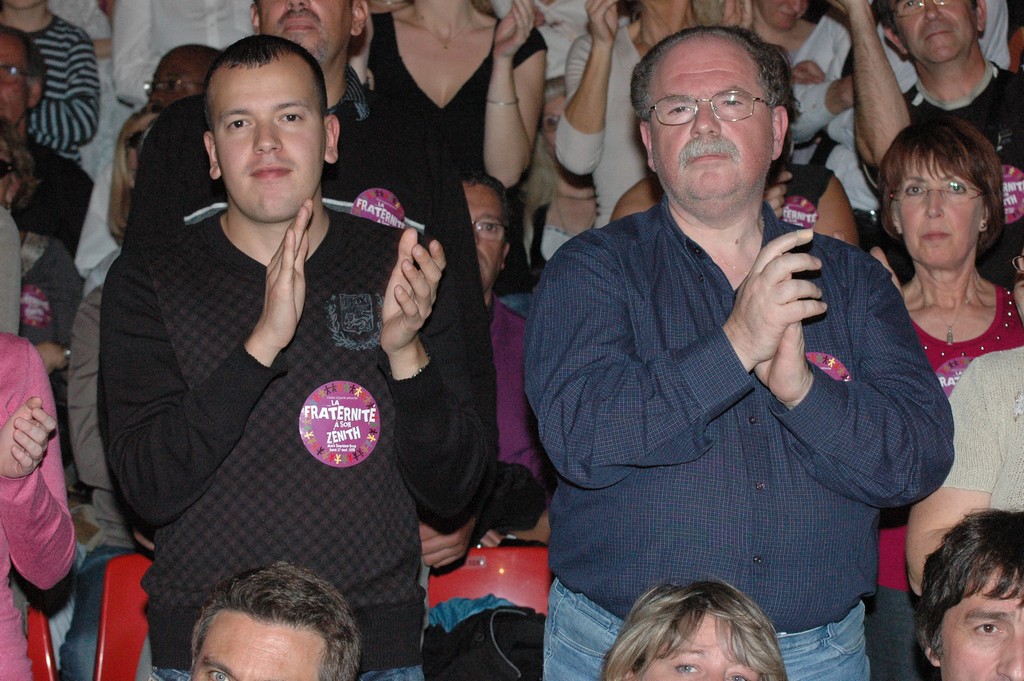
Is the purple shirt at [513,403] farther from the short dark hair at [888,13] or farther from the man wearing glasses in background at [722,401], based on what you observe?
the short dark hair at [888,13]

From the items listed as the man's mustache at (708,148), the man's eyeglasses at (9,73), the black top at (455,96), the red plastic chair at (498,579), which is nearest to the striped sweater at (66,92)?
the man's eyeglasses at (9,73)

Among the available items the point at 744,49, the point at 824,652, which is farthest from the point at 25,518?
the point at 744,49

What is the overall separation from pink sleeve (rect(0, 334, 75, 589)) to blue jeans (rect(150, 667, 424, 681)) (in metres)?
0.38

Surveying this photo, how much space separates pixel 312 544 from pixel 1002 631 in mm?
1401

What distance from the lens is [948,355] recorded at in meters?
3.52

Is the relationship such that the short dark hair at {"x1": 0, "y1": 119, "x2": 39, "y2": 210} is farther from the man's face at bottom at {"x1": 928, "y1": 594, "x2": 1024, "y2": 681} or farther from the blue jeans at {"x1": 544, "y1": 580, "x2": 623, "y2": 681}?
the man's face at bottom at {"x1": 928, "y1": 594, "x2": 1024, "y2": 681}

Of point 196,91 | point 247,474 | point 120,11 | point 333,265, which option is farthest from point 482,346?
point 120,11

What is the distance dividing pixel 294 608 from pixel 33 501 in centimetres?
67

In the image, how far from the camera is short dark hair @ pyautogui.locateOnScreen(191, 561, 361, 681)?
2.41m

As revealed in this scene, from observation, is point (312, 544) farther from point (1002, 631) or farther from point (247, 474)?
point (1002, 631)

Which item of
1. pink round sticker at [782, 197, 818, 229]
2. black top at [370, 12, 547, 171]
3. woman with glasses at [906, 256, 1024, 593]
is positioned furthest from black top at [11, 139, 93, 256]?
woman with glasses at [906, 256, 1024, 593]

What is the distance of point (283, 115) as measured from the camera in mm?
2918

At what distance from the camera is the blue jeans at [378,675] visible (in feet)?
8.52

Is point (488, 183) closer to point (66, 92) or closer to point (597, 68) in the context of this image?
point (597, 68)
